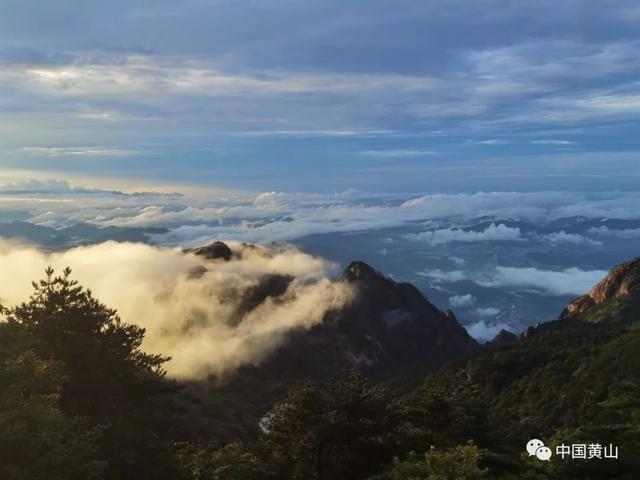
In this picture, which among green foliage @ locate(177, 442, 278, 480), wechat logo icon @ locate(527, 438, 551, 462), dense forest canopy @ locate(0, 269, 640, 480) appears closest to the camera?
dense forest canopy @ locate(0, 269, 640, 480)

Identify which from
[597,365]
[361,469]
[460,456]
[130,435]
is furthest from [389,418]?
[597,365]

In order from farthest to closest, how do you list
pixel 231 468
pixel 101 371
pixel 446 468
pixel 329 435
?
1. pixel 101 371
2. pixel 329 435
3. pixel 231 468
4. pixel 446 468

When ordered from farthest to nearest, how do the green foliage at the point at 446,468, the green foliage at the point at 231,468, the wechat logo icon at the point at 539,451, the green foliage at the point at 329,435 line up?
1. the green foliage at the point at 329,435
2. the green foliage at the point at 231,468
3. the wechat logo icon at the point at 539,451
4. the green foliage at the point at 446,468

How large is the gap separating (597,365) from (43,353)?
110 meters

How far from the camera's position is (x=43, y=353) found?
108 feet

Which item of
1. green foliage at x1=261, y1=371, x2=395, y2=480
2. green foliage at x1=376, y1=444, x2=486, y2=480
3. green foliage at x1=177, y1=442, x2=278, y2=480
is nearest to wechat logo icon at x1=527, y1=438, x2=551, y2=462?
green foliage at x1=376, y1=444, x2=486, y2=480

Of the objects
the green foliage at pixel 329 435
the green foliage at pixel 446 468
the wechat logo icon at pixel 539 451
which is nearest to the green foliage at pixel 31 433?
the green foliage at pixel 329 435

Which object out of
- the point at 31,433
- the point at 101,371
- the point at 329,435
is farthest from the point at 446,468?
the point at 101,371

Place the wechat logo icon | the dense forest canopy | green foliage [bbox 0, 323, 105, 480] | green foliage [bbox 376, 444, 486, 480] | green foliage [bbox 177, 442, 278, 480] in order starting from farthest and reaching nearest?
green foliage [bbox 177, 442, 278, 480] < the wechat logo icon < the dense forest canopy < green foliage [bbox 376, 444, 486, 480] < green foliage [bbox 0, 323, 105, 480]

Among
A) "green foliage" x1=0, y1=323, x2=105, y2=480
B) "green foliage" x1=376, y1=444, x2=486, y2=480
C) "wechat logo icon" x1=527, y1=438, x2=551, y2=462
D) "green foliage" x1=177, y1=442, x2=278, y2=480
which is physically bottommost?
"green foliage" x1=177, y1=442, x2=278, y2=480

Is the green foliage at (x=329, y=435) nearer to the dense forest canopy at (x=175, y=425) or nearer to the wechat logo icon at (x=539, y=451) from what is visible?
the dense forest canopy at (x=175, y=425)

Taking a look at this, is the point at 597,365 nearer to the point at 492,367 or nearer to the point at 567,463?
the point at 492,367

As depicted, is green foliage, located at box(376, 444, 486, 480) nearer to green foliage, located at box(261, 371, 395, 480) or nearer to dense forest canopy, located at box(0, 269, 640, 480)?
dense forest canopy, located at box(0, 269, 640, 480)

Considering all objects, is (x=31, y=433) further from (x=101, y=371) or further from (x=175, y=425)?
(x=175, y=425)
